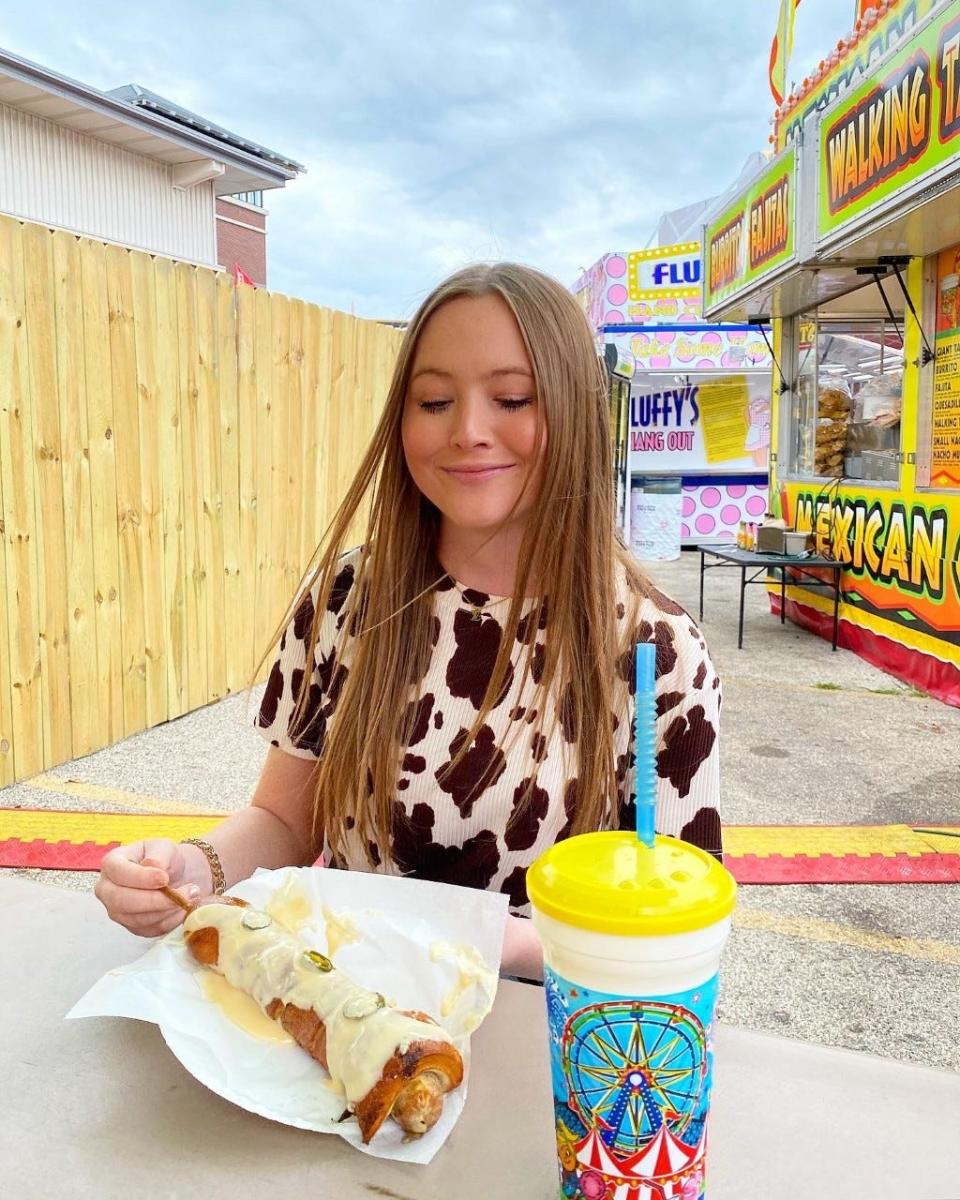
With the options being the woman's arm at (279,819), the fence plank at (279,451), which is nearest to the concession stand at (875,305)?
the fence plank at (279,451)

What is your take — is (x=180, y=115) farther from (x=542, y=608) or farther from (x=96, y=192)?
(x=542, y=608)

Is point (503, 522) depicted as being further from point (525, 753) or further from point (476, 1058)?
point (476, 1058)

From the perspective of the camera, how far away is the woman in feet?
4.45

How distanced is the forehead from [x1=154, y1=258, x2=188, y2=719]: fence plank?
143 inches

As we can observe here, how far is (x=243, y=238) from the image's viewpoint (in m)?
27.8

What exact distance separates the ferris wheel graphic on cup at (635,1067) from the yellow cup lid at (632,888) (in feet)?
0.20

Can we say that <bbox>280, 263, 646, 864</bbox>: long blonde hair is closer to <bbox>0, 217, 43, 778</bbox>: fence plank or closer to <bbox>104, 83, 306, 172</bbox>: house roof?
<bbox>0, 217, 43, 778</bbox>: fence plank

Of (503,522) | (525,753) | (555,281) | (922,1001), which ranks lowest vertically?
(922,1001)

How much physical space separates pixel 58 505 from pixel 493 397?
334 centimetres

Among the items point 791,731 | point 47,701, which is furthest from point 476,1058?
point 791,731

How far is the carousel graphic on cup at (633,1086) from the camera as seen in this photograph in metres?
0.64

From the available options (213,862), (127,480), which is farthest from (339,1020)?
(127,480)

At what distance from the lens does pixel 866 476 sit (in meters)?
7.11

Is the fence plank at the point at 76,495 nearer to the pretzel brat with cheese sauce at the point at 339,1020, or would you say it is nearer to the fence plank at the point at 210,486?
the fence plank at the point at 210,486
